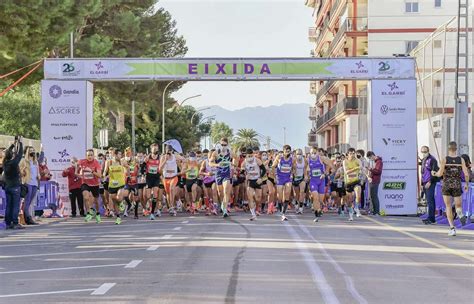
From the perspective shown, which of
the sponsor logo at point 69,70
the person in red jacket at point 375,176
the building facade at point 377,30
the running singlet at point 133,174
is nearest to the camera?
the running singlet at point 133,174

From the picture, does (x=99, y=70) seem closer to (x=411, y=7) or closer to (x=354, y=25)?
(x=354, y=25)

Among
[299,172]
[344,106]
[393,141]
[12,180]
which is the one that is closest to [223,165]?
[299,172]

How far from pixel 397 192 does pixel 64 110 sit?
33.9 feet

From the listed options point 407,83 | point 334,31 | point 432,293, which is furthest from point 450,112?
point 334,31

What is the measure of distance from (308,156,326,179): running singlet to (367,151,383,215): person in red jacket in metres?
3.78

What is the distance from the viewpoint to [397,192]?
24.6 metres

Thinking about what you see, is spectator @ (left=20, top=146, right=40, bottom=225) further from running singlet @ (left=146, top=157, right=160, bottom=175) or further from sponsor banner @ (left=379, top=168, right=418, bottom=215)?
sponsor banner @ (left=379, top=168, right=418, bottom=215)

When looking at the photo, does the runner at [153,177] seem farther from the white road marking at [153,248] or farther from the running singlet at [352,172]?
the white road marking at [153,248]

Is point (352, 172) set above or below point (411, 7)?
below

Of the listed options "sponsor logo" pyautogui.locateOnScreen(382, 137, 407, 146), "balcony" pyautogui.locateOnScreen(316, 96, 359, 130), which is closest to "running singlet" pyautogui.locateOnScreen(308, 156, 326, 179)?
"sponsor logo" pyautogui.locateOnScreen(382, 137, 407, 146)

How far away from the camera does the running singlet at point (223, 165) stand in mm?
21639

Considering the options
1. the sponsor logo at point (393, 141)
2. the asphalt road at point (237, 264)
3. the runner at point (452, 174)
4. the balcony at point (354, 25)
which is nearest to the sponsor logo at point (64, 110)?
the asphalt road at point (237, 264)

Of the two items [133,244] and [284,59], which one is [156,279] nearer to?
[133,244]

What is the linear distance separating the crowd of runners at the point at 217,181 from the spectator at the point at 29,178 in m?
1.19
